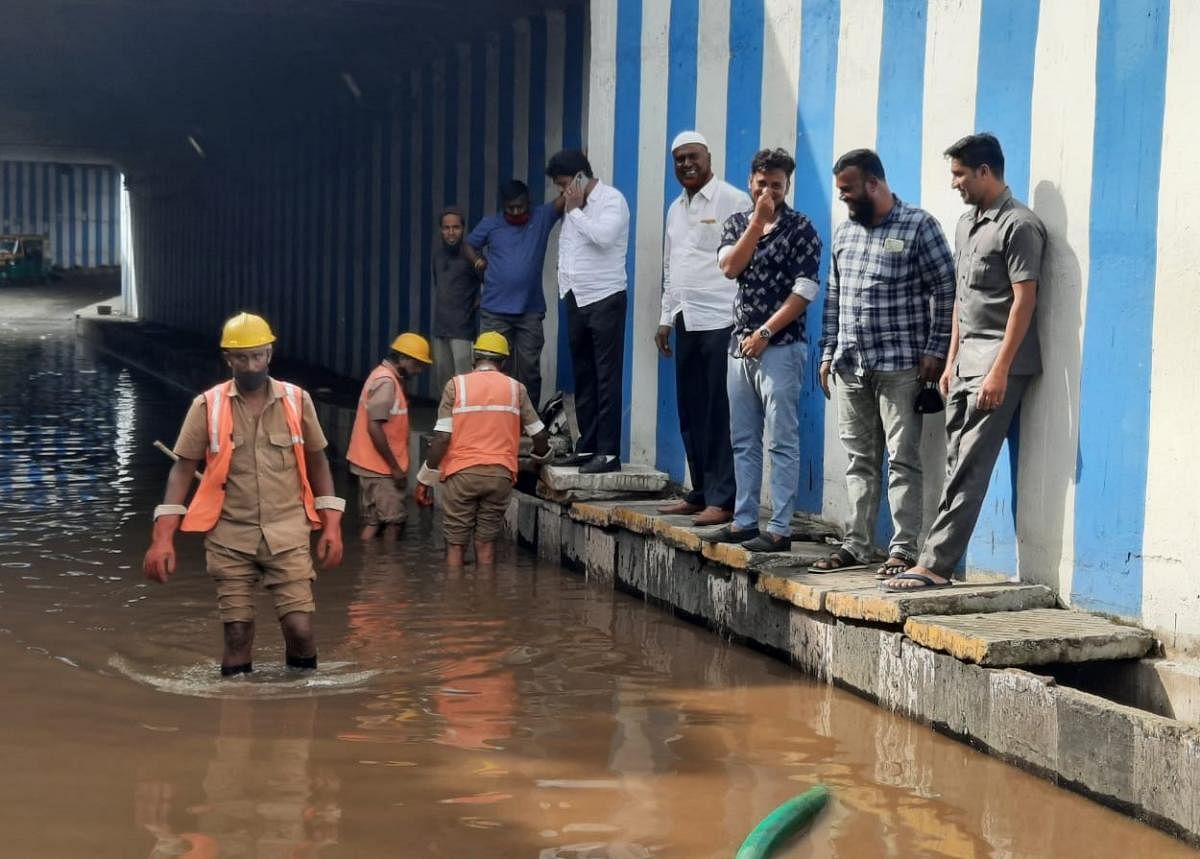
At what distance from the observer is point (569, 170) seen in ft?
34.2

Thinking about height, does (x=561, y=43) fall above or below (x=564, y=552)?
above

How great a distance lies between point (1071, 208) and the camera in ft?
22.7

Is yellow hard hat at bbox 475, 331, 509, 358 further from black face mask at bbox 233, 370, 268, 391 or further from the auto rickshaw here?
the auto rickshaw

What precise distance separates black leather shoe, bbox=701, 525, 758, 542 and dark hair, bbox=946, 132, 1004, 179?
228cm

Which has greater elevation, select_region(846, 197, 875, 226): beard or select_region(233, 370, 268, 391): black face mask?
select_region(846, 197, 875, 226): beard

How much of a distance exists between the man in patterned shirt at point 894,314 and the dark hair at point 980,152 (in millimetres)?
543

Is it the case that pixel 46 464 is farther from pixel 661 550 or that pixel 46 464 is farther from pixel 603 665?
pixel 603 665

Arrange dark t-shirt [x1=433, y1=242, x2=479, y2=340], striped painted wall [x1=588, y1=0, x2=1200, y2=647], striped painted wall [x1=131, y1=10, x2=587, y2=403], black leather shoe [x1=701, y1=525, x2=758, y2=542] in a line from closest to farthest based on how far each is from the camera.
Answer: striped painted wall [x1=588, y1=0, x2=1200, y2=647] < black leather shoe [x1=701, y1=525, x2=758, y2=542] < dark t-shirt [x1=433, y1=242, x2=479, y2=340] < striped painted wall [x1=131, y1=10, x2=587, y2=403]

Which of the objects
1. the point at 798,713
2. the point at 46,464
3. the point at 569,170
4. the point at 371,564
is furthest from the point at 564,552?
the point at 46,464

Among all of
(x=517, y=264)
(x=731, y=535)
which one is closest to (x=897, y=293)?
(x=731, y=535)

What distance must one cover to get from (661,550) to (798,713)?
2.41m

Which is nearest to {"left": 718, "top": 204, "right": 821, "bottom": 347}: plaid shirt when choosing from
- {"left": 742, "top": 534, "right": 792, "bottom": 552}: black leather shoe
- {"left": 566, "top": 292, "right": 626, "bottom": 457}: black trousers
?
{"left": 742, "top": 534, "right": 792, "bottom": 552}: black leather shoe

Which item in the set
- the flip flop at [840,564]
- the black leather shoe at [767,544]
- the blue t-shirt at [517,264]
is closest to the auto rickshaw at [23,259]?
the blue t-shirt at [517,264]

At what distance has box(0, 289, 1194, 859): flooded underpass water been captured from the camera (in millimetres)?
5168
